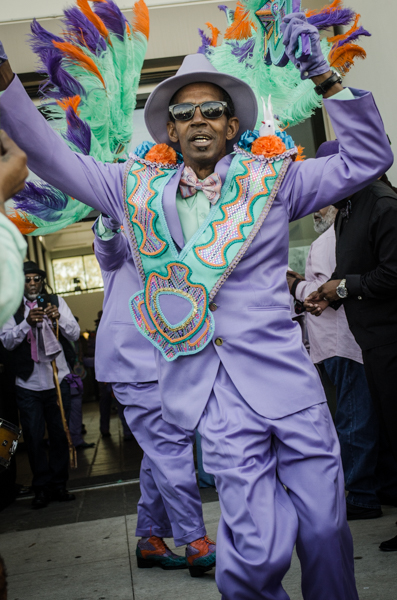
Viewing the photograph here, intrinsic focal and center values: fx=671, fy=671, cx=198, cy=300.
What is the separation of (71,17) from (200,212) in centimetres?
118

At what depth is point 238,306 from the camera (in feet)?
7.52

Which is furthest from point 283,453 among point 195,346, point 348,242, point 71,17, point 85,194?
point 71,17

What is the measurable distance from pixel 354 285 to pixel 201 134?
1480 millimetres

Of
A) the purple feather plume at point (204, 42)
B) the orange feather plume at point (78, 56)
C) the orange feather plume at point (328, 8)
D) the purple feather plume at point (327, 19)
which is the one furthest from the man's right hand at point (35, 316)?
the purple feather plume at point (327, 19)

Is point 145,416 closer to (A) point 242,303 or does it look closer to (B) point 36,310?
(A) point 242,303

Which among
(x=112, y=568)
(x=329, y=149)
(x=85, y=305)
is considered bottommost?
(x=85, y=305)

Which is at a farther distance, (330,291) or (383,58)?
(383,58)

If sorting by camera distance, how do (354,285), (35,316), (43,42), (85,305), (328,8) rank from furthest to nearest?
1. (85,305)
2. (35,316)
3. (354,285)
4. (43,42)
5. (328,8)

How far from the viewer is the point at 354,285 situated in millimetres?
3592

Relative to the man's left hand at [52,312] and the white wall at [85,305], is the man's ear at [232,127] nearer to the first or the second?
the man's left hand at [52,312]

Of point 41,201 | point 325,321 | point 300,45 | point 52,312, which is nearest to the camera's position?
point 300,45

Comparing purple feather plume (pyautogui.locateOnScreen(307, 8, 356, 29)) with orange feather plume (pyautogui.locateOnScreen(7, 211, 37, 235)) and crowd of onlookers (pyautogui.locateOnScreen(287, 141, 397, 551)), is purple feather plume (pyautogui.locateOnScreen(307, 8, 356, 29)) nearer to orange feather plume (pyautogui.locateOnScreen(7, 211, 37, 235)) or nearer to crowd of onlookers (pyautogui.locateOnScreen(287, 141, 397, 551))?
crowd of onlookers (pyautogui.locateOnScreen(287, 141, 397, 551))

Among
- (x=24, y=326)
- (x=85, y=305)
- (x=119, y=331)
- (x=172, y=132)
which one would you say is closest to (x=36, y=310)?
(x=24, y=326)

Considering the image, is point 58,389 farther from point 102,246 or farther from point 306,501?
point 306,501
